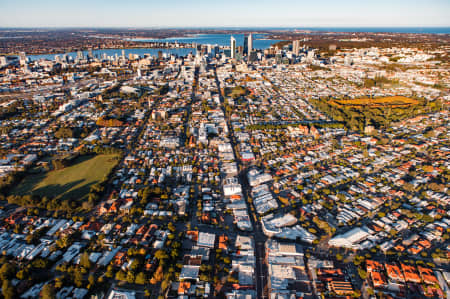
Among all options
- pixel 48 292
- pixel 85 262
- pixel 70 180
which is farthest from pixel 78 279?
pixel 70 180

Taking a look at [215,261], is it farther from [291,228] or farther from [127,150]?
[127,150]

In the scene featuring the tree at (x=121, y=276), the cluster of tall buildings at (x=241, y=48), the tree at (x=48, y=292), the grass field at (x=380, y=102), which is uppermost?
the cluster of tall buildings at (x=241, y=48)

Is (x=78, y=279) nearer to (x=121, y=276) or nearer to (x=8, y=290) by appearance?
(x=121, y=276)

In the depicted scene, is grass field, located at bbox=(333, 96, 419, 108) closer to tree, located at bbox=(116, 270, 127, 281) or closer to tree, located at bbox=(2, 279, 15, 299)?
tree, located at bbox=(116, 270, 127, 281)

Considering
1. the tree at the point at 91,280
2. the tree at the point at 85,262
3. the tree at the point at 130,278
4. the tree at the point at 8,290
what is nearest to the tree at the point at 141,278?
the tree at the point at 130,278

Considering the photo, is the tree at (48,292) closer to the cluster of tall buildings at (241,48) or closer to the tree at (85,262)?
the tree at (85,262)

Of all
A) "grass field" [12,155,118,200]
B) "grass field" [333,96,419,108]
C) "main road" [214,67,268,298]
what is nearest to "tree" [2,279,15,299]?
"grass field" [12,155,118,200]
